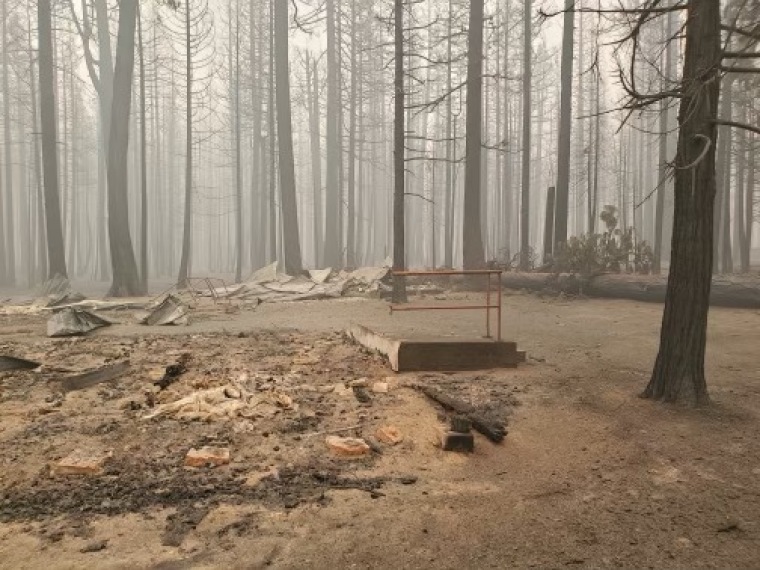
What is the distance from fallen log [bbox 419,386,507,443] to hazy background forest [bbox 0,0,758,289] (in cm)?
605

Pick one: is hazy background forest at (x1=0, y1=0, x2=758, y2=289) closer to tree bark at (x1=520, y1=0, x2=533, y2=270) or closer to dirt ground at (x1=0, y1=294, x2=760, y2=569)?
tree bark at (x1=520, y1=0, x2=533, y2=270)

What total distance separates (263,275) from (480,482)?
15.2m

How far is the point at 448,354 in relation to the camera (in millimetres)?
7270

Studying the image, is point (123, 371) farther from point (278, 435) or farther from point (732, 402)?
point (732, 402)

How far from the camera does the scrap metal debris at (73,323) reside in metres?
10.3

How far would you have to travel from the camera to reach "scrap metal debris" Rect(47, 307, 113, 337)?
1034cm

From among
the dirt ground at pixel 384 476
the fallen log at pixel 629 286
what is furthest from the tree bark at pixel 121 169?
the fallen log at pixel 629 286

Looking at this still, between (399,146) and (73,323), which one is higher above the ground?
(399,146)

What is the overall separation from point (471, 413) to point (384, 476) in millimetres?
1356

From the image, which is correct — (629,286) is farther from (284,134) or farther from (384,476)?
(284,134)

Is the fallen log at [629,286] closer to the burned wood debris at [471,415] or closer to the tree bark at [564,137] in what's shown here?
Result: the tree bark at [564,137]

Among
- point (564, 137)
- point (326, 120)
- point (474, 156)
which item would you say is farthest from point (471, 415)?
point (326, 120)

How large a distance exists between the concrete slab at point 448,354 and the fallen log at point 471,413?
0.89m

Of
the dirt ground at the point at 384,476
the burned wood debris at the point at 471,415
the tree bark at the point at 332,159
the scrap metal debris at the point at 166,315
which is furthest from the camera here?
the tree bark at the point at 332,159
